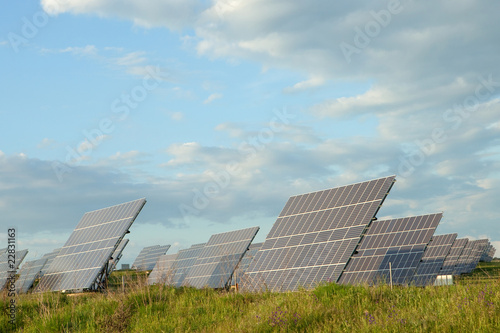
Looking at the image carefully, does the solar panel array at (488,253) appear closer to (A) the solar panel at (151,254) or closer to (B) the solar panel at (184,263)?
(A) the solar panel at (151,254)

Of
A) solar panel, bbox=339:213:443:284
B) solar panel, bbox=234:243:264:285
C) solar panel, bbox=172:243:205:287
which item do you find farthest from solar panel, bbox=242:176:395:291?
solar panel, bbox=172:243:205:287

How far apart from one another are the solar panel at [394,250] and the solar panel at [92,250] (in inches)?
448

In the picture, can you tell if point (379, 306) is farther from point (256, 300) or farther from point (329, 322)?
point (256, 300)

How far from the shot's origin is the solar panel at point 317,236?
58.8 ft

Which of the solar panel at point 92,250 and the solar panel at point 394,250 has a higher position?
the solar panel at point 394,250

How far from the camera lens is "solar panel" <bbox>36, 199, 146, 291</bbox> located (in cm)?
2483

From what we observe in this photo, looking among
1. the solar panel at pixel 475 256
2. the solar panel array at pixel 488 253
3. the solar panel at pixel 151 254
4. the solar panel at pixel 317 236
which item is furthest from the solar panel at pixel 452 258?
the solar panel array at pixel 488 253

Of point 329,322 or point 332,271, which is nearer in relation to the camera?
point 329,322

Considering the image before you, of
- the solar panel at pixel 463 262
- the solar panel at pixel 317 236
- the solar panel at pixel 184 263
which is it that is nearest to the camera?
the solar panel at pixel 317 236

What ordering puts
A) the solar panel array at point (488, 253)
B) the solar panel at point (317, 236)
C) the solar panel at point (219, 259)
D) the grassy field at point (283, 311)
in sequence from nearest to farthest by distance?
the grassy field at point (283, 311) → the solar panel at point (317, 236) → the solar panel at point (219, 259) → the solar panel array at point (488, 253)

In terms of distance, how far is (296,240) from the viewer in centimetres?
2088

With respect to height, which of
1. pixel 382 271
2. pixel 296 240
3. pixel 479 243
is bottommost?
pixel 296 240

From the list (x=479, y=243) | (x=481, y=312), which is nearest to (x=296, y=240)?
(x=481, y=312)

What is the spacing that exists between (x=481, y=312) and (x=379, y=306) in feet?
7.48
